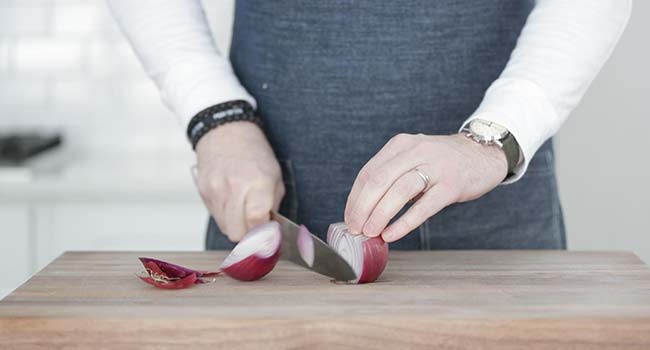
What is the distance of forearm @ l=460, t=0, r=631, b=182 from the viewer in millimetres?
1072

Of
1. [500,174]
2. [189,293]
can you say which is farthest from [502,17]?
[189,293]

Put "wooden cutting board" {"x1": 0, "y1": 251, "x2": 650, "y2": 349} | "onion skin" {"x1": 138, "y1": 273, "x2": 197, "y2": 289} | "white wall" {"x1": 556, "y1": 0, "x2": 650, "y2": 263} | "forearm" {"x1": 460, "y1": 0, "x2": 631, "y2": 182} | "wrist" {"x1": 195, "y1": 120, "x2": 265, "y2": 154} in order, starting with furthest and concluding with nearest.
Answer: "white wall" {"x1": 556, "y1": 0, "x2": 650, "y2": 263}, "wrist" {"x1": 195, "y1": 120, "x2": 265, "y2": 154}, "forearm" {"x1": 460, "y1": 0, "x2": 631, "y2": 182}, "onion skin" {"x1": 138, "y1": 273, "x2": 197, "y2": 289}, "wooden cutting board" {"x1": 0, "y1": 251, "x2": 650, "y2": 349}

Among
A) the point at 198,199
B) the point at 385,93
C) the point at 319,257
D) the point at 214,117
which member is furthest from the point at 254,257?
the point at 198,199

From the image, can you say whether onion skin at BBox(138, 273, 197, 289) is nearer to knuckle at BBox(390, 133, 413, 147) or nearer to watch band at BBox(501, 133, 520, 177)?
knuckle at BBox(390, 133, 413, 147)

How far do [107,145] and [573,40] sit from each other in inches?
62.9

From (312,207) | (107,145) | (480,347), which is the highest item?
(480,347)

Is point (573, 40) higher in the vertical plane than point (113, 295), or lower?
higher

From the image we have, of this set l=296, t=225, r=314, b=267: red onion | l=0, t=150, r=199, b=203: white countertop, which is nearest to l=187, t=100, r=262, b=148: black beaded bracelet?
l=296, t=225, r=314, b=267: red onion

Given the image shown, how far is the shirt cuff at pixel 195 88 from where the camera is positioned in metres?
1.24

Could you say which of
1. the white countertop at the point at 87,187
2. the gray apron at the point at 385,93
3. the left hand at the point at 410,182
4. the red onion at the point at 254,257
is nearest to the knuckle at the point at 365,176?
the left hand at the point at 410,182

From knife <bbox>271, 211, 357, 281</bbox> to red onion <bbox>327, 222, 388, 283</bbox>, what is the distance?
0.01 meters

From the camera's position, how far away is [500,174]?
3.48ft

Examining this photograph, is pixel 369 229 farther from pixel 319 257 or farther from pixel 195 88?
pixel 195 88

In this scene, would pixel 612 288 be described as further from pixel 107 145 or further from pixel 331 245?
pixel 107 145
